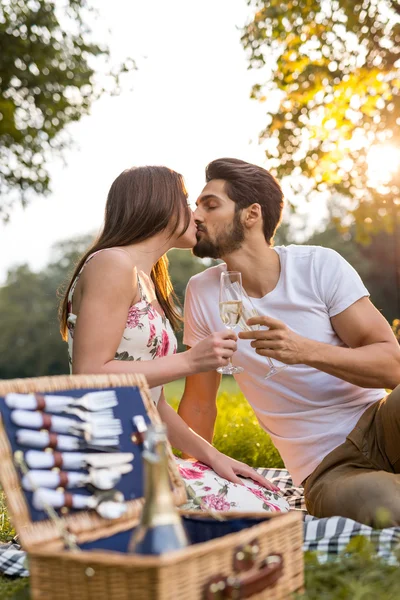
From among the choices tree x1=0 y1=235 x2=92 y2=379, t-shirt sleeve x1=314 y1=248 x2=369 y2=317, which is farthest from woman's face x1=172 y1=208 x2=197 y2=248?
tree x1=0 y1=235 x2=92 y2=379

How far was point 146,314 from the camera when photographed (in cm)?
332

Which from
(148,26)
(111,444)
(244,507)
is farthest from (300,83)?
(111,444)

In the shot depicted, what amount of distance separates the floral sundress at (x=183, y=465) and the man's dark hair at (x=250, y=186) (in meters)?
1.06

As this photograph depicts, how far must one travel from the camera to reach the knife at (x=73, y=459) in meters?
2.02

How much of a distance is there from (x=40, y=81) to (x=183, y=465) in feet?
31.4

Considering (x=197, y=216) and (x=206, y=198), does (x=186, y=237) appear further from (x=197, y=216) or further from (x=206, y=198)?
(x=206, y=198)

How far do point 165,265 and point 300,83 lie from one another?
514 cm

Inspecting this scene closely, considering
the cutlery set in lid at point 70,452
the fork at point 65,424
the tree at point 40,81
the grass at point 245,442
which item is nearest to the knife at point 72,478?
the cutlery set in lid at point 70,452

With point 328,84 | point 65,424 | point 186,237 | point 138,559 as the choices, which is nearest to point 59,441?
point 65,424

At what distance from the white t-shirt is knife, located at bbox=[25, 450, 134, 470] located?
1.73 meters

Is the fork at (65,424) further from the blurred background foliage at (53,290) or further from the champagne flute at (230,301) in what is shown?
the blurred background foliage at (53,290)

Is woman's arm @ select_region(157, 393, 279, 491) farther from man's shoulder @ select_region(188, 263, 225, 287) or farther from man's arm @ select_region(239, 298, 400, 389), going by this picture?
man's shoulder @ select_region(188, 263, 225, 287)

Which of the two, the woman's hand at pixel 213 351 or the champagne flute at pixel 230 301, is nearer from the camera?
the woman's hand at pixel 213 351

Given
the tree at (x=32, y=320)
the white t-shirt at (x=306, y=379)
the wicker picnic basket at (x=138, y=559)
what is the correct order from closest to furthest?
the wicker picnic basket at (x=138, y=559) < the white t-shirt at (x=306, y=379) < the tree at (x=32, y=320)
